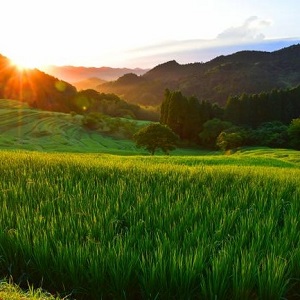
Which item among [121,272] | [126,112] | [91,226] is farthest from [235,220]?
[126,112]

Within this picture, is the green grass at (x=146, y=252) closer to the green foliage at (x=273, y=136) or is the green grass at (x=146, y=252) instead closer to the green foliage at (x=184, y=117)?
the green foliage at (x=273, y=136)

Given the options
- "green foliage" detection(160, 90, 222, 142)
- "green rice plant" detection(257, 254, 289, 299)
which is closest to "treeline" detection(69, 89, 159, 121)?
"green foliage" detection(160, 90, 222, 142)

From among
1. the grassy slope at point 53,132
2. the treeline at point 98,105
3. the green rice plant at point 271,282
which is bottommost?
the grassy slope at point 53,132

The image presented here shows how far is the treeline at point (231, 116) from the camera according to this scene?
97.8 meters

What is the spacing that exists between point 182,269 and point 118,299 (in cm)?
84

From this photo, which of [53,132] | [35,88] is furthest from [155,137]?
[35,88]

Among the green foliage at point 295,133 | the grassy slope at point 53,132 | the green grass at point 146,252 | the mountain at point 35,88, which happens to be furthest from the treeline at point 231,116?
the green grass at point 146,252

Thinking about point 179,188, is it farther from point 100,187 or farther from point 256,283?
point 256,283

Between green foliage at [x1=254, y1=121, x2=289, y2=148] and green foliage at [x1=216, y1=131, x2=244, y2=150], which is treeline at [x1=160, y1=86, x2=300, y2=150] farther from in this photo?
green foliage at [x1=216, y1=131, x2=244, y2=150]

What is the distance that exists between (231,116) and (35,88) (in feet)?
308

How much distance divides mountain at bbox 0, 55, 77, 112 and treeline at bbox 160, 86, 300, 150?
228 ft

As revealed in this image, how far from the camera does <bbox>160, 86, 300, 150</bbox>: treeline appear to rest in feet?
321

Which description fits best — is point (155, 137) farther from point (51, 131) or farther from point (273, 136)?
point (51, 131)

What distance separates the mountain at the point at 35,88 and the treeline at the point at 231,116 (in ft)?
228
